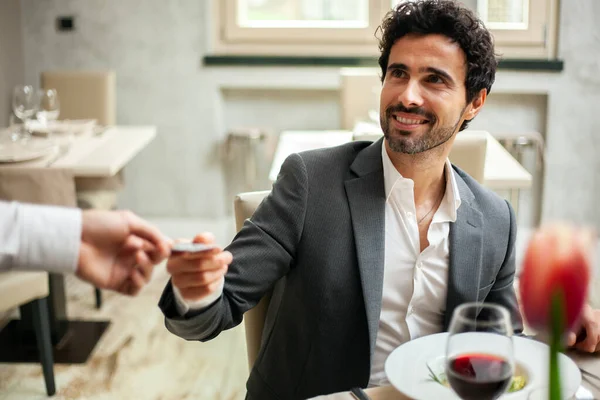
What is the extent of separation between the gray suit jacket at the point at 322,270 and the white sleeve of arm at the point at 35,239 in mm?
445

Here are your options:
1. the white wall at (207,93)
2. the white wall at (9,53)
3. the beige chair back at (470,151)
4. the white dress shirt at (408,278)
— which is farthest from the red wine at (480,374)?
the white wall at (9,53)

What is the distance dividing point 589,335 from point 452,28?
63cm

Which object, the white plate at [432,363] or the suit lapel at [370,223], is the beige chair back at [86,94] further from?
the white plate at [432,363]

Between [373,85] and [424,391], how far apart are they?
278 cm

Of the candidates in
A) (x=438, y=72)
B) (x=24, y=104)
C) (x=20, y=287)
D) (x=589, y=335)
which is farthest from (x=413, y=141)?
(x=24, y=104)

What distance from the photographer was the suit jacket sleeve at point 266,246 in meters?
1.32

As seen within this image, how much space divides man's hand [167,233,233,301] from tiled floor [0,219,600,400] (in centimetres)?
150

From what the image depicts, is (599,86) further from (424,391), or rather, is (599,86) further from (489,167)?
(424,391)

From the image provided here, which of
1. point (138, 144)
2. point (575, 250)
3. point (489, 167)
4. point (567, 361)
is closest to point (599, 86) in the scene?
point (489, 167)

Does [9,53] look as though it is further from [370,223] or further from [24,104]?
[370,223]

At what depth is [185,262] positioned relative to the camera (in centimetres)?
109

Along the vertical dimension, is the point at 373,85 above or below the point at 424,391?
above

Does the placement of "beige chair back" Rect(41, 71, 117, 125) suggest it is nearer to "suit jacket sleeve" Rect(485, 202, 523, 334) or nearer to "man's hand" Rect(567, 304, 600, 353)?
"suit jacket sleeve" Rect(485, 202, 523, 334)

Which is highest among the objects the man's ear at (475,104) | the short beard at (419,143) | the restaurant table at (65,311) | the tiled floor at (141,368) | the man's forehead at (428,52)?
the man's forehead at (428,52)
